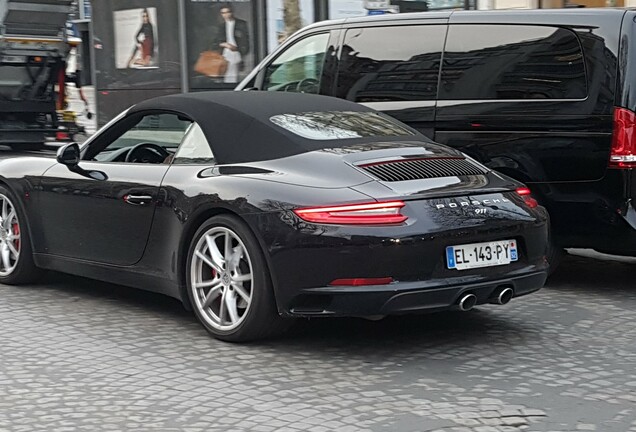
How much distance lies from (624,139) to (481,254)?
178 centimetres

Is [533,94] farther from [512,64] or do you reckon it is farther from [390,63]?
[390,63]

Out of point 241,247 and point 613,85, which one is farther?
point 613,85

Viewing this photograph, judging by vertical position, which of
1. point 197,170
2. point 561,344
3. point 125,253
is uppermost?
point 197,170

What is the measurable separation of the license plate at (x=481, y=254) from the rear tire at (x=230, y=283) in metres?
0.92

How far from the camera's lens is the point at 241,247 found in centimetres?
563

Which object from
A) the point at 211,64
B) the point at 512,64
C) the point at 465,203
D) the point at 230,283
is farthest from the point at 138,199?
the point at 211,64

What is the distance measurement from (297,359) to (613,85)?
2.79 metres

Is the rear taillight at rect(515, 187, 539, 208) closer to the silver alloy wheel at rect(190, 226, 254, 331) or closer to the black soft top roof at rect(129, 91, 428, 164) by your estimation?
the black soft top roof at rect(129, 91, 428, 164)

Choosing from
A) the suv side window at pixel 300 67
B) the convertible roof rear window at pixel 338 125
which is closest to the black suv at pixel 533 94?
the suv side window at pixel 300 67

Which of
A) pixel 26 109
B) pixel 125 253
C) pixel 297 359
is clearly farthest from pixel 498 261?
pixel 26 109

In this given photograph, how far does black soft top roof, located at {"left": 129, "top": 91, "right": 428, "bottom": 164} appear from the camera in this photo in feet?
19.3

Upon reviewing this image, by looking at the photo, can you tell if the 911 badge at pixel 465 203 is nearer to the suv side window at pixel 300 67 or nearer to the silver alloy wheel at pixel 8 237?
the suv side window at pixel 300 67

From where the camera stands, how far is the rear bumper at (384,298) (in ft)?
17.1

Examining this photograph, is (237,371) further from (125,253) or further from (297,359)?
(125,253)
